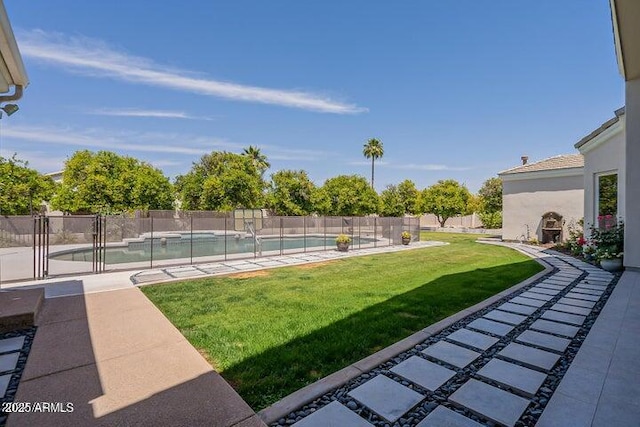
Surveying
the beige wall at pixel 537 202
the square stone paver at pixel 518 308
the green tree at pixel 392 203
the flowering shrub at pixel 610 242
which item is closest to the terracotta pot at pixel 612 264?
the flowering shrub at pixel 610 242

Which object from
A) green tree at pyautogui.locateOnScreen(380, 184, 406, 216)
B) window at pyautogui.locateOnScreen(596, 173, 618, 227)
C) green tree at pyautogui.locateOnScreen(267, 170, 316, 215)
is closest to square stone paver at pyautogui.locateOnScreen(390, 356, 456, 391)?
window at pyautogui.locateOnScreen(596, 173, 618, 227)

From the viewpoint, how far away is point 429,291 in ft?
18.8

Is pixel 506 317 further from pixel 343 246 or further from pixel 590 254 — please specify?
pixel 343 246

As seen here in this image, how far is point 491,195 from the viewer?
95.8ft

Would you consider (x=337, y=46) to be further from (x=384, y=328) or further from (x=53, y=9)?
(x=384, y=328)

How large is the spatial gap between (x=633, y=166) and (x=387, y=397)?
772 centimetres

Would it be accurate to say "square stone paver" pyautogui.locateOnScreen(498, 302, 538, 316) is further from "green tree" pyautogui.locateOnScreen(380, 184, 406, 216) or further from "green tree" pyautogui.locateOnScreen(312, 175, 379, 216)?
"green tree" pyautogui.locateOnScreen(380, 184, 406, 216)

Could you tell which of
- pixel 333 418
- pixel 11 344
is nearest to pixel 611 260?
pixel 333 418

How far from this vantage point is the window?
8.83 m

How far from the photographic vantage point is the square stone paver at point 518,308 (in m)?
4.40

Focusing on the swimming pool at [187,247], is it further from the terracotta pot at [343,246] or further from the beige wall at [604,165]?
the beige wall at [604,165]

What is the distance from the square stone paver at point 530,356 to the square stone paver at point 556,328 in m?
0.75

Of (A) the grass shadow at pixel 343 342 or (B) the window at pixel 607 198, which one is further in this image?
(B) the window at pixel 607 198

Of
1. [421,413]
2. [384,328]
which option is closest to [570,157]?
[384,328]
